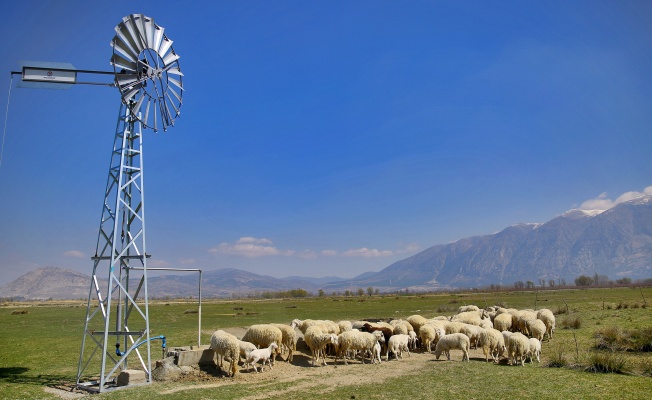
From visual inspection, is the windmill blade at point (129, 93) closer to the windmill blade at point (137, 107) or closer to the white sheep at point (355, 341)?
the windmill blade at point (137, 107)

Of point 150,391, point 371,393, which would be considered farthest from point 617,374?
point 150,391

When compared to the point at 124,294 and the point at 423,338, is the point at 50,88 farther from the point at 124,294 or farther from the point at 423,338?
the point at 423,338

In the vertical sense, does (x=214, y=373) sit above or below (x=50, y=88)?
below

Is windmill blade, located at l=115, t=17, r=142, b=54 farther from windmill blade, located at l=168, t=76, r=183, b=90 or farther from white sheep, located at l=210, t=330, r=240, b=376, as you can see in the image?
white sheep, located at l=210, t=330, r=240, b=376

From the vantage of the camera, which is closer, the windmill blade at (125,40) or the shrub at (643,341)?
the windmill blade at (125,40)

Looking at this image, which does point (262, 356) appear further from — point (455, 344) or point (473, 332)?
point (473, 332)

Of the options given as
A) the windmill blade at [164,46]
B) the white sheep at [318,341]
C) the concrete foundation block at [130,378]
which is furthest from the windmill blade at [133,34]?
the white sheep at [318,341]

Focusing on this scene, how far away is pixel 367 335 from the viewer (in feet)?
71.6

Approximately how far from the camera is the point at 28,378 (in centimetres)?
1875

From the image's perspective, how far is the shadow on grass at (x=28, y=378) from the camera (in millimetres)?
18000

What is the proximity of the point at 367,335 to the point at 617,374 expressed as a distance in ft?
33.5

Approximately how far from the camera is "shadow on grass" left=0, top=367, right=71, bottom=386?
18.0 metres

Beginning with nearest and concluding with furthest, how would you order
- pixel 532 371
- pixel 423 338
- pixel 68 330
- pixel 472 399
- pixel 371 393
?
pixel 472 399 < pixel 371 393 < pixel 532 371 < pixel 423 338 < pixel 68 330

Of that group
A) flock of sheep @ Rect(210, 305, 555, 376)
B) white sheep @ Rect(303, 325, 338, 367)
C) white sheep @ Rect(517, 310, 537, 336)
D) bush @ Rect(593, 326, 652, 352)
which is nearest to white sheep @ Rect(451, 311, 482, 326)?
flock of sheep @ Rect(210, 305, 555, 376)
